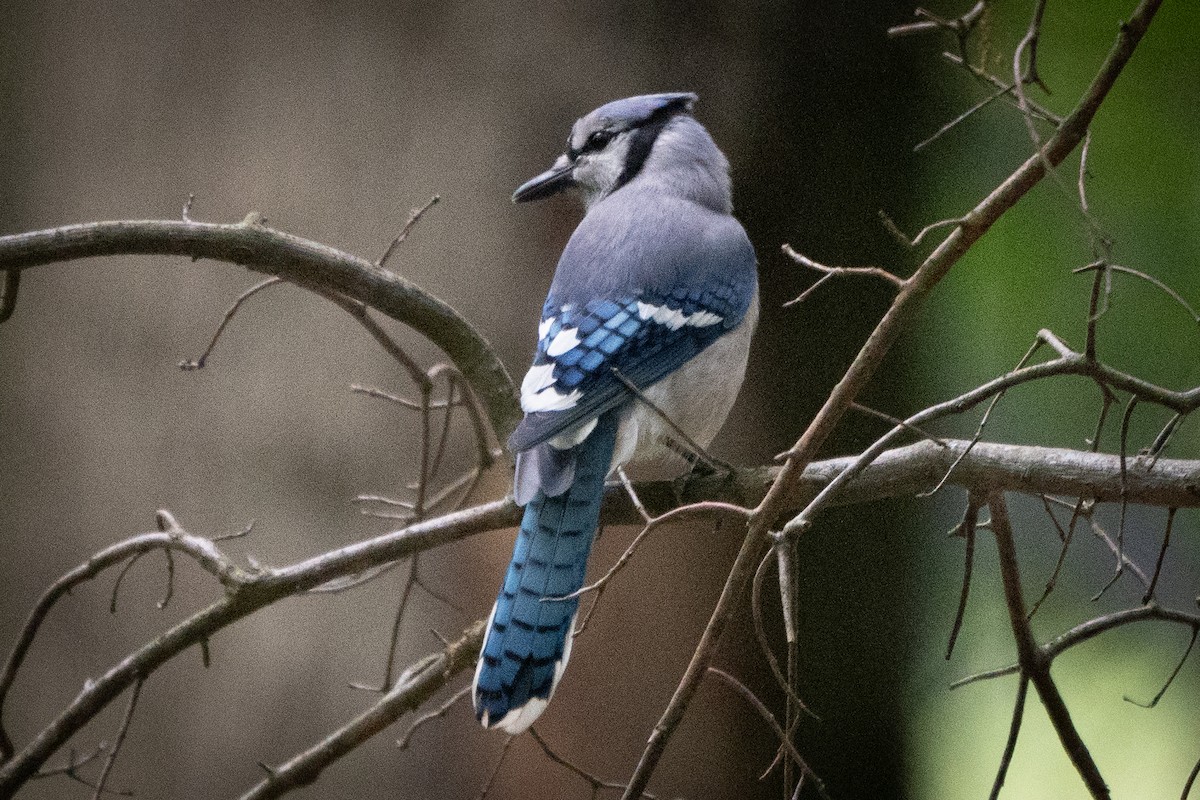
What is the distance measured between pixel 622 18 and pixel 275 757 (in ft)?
4.11

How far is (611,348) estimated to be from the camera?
4.80ft

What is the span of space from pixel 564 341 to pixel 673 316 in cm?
19

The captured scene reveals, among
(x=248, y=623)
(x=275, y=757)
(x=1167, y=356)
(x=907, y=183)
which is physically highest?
(x=907, y=183)

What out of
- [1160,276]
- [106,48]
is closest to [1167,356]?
[1160,276]

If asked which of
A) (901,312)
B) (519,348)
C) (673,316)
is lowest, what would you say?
(519,348)

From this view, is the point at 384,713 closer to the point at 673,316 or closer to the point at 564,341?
the point at 564,341

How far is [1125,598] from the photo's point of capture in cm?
159

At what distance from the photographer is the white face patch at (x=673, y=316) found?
61.5 inches

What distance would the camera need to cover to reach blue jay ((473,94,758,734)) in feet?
4.07

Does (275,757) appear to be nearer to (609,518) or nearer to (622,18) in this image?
(609,518)

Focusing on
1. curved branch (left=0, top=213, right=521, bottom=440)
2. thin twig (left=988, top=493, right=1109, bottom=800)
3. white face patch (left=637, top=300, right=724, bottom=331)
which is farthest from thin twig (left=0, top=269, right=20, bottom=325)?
thin twig (left=988, top=493, right=1109, bottom=800)

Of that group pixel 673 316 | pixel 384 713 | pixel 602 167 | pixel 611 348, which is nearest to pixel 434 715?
pixel 384 713

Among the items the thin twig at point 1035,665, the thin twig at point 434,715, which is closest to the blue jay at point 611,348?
the thin twig at point 434,715

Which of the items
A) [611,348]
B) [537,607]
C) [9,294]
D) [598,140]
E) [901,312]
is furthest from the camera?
[598,140]
